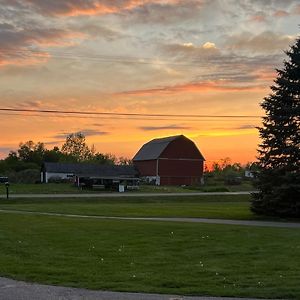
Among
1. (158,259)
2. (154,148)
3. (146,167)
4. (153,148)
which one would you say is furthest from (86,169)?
(158,259)

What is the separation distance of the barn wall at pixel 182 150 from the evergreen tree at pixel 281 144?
64.5 m

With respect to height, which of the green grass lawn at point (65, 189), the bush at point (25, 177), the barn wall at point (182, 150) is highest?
the barn wall at point (182, 150)

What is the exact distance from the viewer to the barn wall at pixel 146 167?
95.8 m

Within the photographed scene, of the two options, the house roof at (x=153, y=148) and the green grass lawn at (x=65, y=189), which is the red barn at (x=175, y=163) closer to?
the house roof at (x=153, y=148)

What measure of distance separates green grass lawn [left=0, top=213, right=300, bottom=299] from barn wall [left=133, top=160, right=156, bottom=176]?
75.3m

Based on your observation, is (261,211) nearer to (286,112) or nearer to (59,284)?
(286,112)

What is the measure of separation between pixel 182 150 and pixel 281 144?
6683 cm

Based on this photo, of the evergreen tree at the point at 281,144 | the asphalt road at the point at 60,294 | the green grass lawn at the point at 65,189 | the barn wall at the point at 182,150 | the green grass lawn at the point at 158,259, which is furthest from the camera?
the barn wall at the point at 182,150

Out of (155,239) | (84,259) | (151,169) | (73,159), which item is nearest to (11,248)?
(84,259)

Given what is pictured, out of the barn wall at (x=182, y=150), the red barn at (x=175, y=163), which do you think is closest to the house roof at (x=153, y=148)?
the red barn at (x=175, y=163)

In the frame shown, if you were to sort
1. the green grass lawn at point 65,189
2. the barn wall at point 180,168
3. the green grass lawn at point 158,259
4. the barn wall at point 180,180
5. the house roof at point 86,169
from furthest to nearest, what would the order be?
the house roof at point 86,169 < the barn wall at point 180,168 < the barn wall at point 180,180 < the green grass lawn at point 65,189 < the green grass lawn at point 158,259

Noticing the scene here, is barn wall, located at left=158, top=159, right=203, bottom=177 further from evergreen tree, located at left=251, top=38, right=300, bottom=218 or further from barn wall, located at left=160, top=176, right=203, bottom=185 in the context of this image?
evergreen tree, located at left=251, top=38, right=300, bottom=218

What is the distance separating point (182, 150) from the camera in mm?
96312

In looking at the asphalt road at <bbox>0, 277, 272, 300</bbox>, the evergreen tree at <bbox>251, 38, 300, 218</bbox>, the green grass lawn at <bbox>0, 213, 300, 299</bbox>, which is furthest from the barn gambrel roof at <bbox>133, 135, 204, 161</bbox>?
the asphalt road at <bbox>0, 277, 272, 300</bbox>
